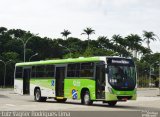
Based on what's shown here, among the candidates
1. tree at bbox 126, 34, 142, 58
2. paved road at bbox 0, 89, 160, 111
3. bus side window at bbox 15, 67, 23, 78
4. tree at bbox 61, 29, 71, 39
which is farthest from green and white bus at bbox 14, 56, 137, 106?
tree at bbox 61, 29, 71, 39

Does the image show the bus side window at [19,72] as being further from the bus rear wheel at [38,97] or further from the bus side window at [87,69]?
the bus side window at [87,69]

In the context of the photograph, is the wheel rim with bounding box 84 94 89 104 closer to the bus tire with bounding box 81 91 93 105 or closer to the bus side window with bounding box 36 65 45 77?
the bus tire with bounding box 81 91 93 105

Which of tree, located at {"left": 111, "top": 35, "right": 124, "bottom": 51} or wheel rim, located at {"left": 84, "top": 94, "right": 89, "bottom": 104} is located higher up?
tree, located at {"left": 111, "top": 35, "right": 124, "bottom": 51}

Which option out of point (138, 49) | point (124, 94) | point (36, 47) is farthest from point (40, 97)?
point (138, 49)

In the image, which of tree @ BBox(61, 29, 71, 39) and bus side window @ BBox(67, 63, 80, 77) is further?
tree @ BBox(61, 29, 71, 39)

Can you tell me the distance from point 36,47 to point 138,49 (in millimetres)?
34532

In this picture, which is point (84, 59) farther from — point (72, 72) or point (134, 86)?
point (134, 86)

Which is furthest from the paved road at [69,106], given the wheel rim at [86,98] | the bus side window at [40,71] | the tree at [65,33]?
the tree at [65,33]

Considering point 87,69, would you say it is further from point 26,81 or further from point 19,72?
point 19,72

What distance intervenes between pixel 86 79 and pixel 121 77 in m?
2.38

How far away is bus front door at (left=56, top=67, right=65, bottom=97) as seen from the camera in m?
30.5

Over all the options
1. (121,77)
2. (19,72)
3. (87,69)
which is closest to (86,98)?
(87,69)

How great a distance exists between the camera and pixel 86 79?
27.7m

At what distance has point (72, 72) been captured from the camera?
29.4 meters
